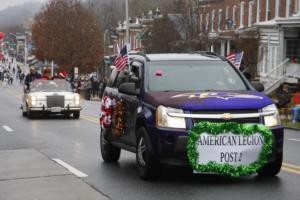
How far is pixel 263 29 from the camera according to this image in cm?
4519

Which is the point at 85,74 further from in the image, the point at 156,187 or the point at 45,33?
the point at 156,187

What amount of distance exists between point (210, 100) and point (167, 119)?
0.63 metres

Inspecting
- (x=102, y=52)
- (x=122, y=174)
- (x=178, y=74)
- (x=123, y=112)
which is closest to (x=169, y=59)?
(x=178, y=74)

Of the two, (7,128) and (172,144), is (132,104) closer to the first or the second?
(172,144)

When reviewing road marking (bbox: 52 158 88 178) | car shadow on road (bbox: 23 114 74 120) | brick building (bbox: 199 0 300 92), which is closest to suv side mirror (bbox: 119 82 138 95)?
road marking (bbox: 52 158 88 178)

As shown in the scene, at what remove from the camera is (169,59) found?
11.3 meters

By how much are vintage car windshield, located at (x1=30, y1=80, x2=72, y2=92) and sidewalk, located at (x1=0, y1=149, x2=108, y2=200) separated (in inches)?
513

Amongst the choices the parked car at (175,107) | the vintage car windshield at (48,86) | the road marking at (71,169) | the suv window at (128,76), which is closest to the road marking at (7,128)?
the vintage car windshield at (48,86)

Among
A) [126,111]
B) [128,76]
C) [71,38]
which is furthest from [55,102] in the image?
[71,38]

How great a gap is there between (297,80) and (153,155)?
30.5m

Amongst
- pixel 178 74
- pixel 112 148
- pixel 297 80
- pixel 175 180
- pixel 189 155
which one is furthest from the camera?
pixel 297 80

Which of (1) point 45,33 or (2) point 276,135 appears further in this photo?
(1) point 45,33

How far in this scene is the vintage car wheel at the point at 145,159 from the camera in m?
9.86

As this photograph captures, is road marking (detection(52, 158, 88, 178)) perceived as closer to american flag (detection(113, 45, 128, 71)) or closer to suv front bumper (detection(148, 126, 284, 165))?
suv front bumper (detection(148, 126, 284, 165))
